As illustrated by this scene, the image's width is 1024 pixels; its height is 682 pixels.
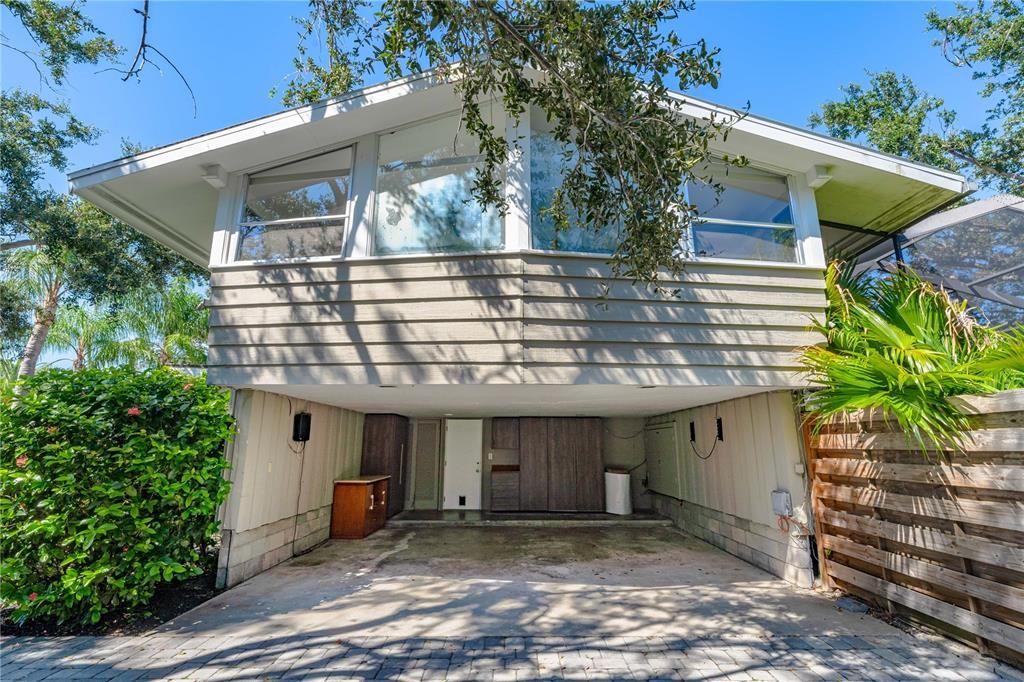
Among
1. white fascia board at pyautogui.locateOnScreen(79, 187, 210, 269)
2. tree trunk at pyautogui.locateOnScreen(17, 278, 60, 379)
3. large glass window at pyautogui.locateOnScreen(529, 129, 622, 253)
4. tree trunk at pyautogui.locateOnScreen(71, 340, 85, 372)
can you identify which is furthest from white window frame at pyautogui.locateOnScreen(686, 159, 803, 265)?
tree trunk at pyautogui.locateOnScreen(71, 340, 85, 372)

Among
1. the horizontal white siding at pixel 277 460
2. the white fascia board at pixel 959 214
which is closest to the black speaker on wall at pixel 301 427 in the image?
the horizontal white siding at pixel 277 460

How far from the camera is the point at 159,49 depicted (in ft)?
10.8

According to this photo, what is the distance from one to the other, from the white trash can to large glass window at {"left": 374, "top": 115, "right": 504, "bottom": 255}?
564cm

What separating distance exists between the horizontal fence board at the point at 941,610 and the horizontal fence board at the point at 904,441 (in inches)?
40.6

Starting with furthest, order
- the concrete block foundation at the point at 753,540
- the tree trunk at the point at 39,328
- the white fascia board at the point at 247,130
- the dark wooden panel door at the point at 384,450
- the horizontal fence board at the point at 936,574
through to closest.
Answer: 1. the tree trunk at the point at 39,328
2. the dark wooden panel door at the point at 384,450
3. the concrete block foundation at the point at 753,540
4. the white fascia board at the point at 247,130
5. the horizontal fence board at the point at 936,574

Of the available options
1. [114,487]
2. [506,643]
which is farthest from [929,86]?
[114,487]

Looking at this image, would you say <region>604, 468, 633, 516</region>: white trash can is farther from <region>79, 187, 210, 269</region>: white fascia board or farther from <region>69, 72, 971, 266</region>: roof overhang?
<region>79, 187, 210, 269</region>: white fascia board

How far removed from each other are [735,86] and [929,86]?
1062 centimetres

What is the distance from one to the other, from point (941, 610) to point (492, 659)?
3078 mm

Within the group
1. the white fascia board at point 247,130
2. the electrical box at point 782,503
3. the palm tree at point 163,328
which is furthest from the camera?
the palm tree at point 163,328

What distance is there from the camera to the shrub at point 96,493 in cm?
331

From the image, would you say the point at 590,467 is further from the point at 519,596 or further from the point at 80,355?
the point at 80,355

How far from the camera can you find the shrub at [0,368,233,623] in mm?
3309

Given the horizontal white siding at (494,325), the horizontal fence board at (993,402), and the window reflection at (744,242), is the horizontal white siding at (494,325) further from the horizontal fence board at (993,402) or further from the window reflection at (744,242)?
the horizontal fence board at (993,402)
